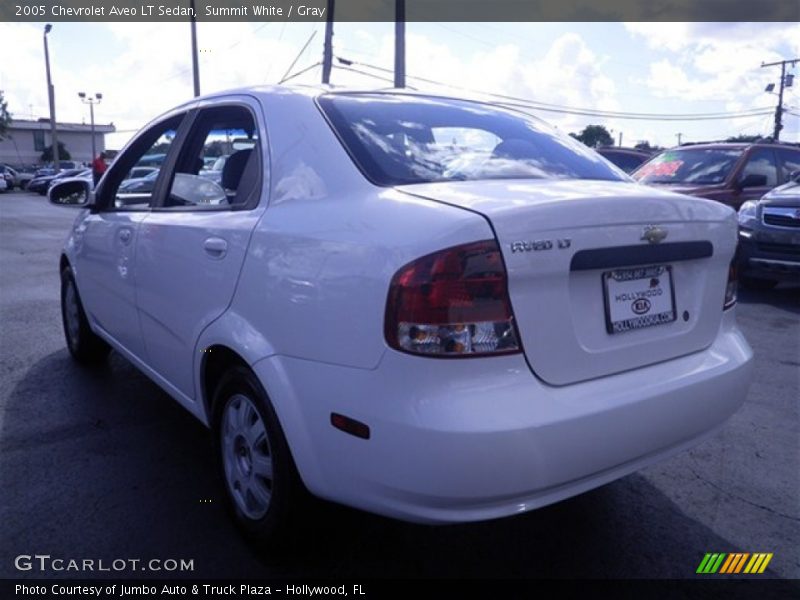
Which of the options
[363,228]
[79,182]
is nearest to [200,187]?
[363,228]

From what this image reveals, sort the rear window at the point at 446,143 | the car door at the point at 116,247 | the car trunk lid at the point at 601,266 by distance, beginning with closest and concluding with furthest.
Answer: the car trunk lid at the point at 601,266, the rear window at the point at 446,143, the car door at the point at 116,247

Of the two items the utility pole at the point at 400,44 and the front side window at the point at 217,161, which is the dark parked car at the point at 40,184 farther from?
the front side window at the point at 217,161

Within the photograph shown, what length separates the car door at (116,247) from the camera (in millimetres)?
3590

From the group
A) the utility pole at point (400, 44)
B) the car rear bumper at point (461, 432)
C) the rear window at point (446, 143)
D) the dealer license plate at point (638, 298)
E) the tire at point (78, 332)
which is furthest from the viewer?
the utility pole at point (400, 44)

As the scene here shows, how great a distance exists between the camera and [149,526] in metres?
2.82

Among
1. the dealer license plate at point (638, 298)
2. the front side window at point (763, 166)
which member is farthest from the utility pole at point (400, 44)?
the dealer license plate at point (638, 298)

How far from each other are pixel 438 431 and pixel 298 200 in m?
1.03

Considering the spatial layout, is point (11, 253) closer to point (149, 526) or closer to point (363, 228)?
point (149, 526)

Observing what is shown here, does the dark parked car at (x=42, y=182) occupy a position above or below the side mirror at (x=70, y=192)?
below

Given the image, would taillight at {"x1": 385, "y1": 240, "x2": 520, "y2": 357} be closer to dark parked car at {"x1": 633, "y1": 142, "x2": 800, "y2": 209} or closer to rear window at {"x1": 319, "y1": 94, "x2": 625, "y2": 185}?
rear window at {"x1": 319, "y1": 94, "x2": 625, "y2": 185}

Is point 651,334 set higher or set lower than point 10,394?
higher

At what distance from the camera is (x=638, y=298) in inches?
91.9

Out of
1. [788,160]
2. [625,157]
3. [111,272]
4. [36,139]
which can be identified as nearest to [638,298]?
[111,272]

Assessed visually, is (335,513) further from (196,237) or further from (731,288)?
(731,288)
